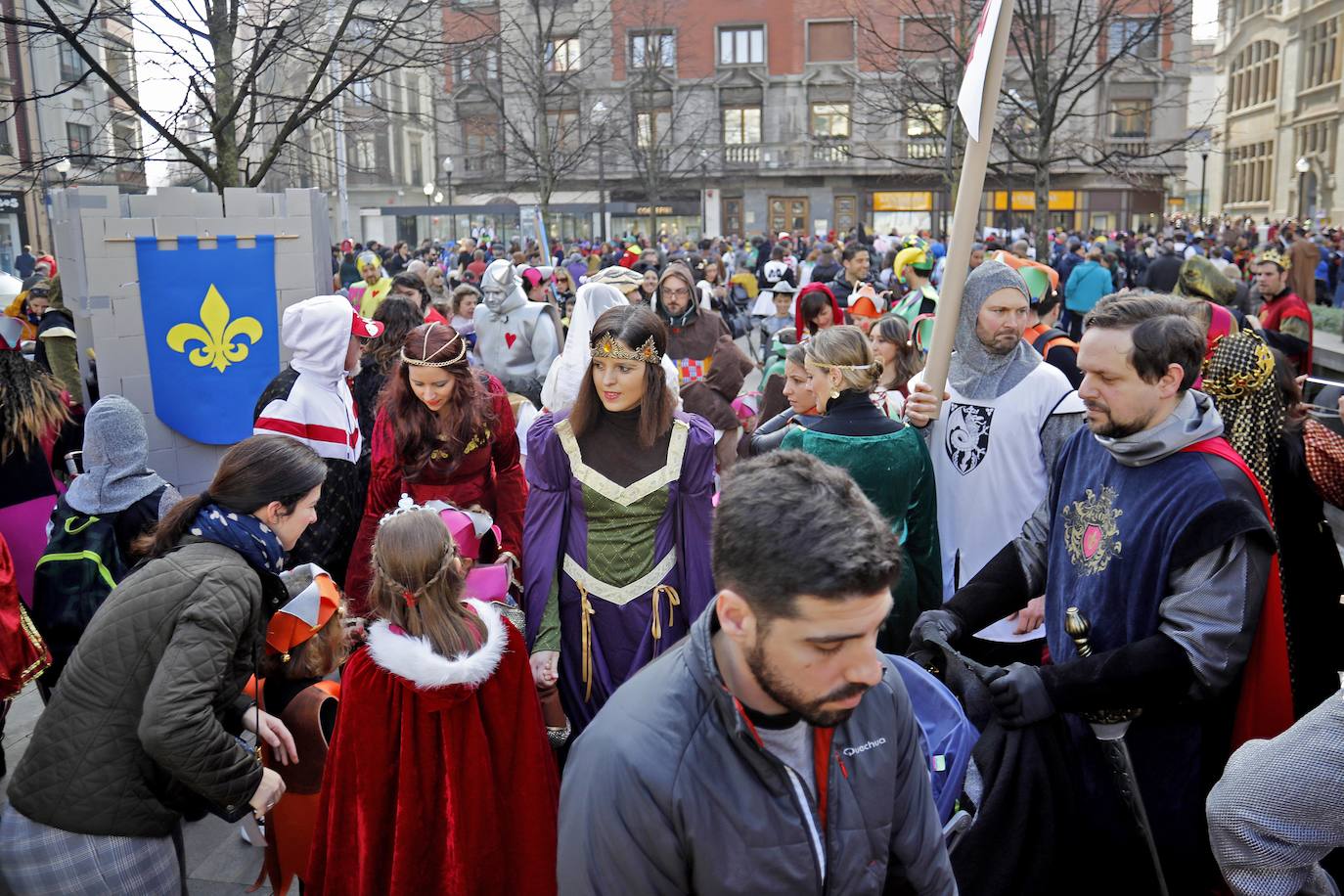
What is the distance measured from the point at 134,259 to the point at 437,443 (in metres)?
3.36

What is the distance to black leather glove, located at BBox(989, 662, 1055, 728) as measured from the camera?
2.84 meters

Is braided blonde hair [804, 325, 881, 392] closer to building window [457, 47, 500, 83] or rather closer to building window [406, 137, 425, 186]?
building window [457, 47, 500, 83]

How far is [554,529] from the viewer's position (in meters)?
3.79

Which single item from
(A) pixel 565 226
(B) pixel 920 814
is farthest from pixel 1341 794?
(A) pixel 565 226

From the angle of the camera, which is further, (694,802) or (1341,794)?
(1341,794)

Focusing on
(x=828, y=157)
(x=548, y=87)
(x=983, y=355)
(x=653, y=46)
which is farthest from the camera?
(x=828, y=157)

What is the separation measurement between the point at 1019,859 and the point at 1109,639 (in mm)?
632

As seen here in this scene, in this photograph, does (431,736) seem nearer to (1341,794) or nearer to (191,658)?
(191,658)

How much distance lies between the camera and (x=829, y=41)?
48.0 m

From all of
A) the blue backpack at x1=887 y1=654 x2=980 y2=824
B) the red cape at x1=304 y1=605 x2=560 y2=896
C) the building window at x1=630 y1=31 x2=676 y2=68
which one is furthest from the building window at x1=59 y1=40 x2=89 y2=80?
the blue backpack at x1=887 y1=654 x2=980 y2=824

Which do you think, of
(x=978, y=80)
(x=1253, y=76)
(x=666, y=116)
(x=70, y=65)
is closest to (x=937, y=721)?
(x=978, y=80)

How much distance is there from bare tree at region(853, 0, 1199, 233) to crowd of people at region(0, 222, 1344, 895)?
1452 millimetres

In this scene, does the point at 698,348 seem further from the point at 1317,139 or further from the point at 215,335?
the point at 1317,139

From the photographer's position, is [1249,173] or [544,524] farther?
[1249,173]
